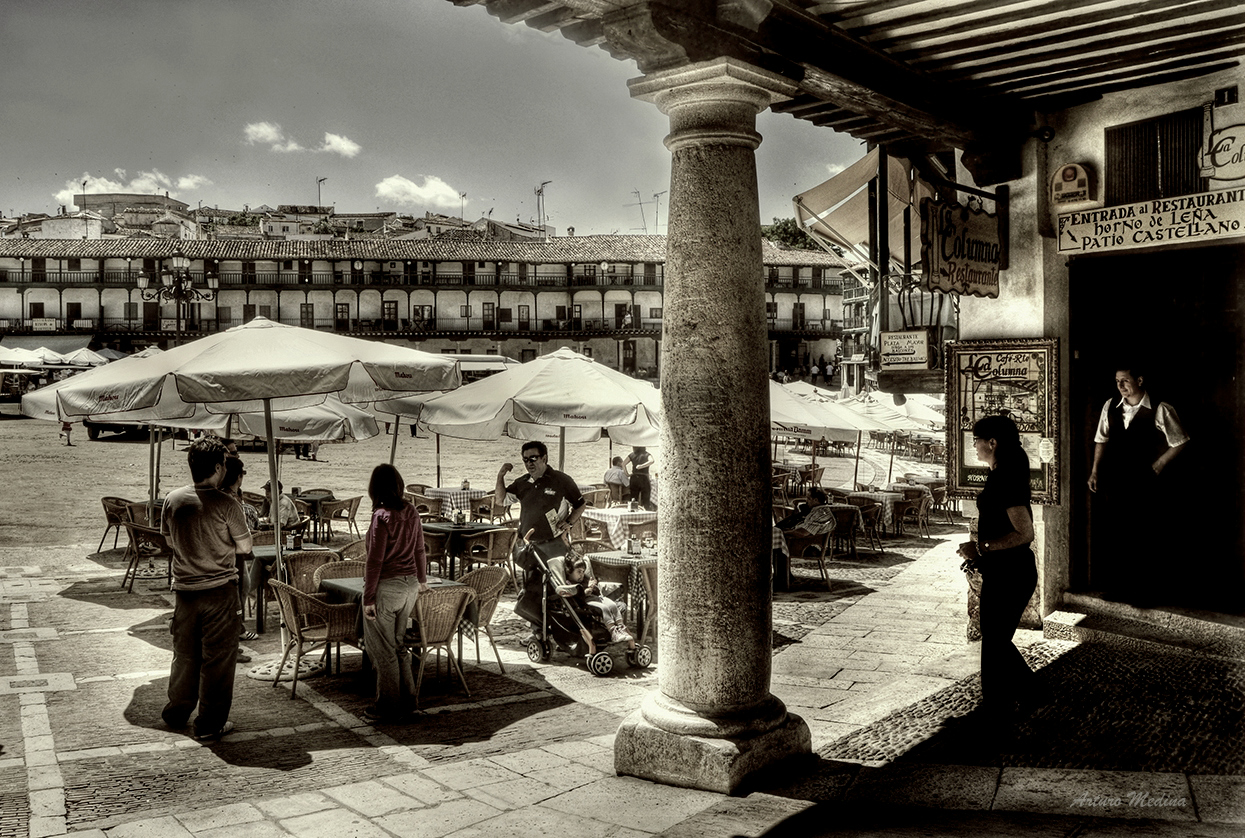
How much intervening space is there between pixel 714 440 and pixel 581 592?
321 cm

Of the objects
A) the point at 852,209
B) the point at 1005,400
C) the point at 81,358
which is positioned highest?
the point at 81,358

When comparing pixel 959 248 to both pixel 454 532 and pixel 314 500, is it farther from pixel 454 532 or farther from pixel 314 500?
pixel 314 500

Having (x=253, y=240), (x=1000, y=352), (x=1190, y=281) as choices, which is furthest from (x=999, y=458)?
(x=253, y=240)

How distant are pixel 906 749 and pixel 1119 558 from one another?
3169 mm

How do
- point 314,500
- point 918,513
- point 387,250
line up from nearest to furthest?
point 314,500
point 918,513
point 387,250

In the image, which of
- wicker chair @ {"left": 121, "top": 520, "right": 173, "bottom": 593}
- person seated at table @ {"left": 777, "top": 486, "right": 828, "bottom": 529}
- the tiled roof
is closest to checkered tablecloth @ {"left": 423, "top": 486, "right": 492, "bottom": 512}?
wicker chair @ {"left": 121, "top": 520, "right": 173, "bottom": 593}

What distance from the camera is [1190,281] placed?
7023 mm

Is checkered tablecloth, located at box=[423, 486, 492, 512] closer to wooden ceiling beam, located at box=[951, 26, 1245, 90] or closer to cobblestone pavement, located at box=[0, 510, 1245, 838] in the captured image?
cobblestone pavement, located at box=[0, 510, 1245, 838]

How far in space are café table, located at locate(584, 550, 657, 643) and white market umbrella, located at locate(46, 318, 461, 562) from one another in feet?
6.15

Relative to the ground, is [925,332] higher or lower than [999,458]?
higher

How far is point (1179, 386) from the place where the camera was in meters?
7.10

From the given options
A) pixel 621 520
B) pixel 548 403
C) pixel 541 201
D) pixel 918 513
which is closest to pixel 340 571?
pixel 548 403

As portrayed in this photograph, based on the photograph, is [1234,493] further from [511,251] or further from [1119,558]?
[511,251]

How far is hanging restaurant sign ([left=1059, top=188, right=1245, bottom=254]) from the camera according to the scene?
227 inches
